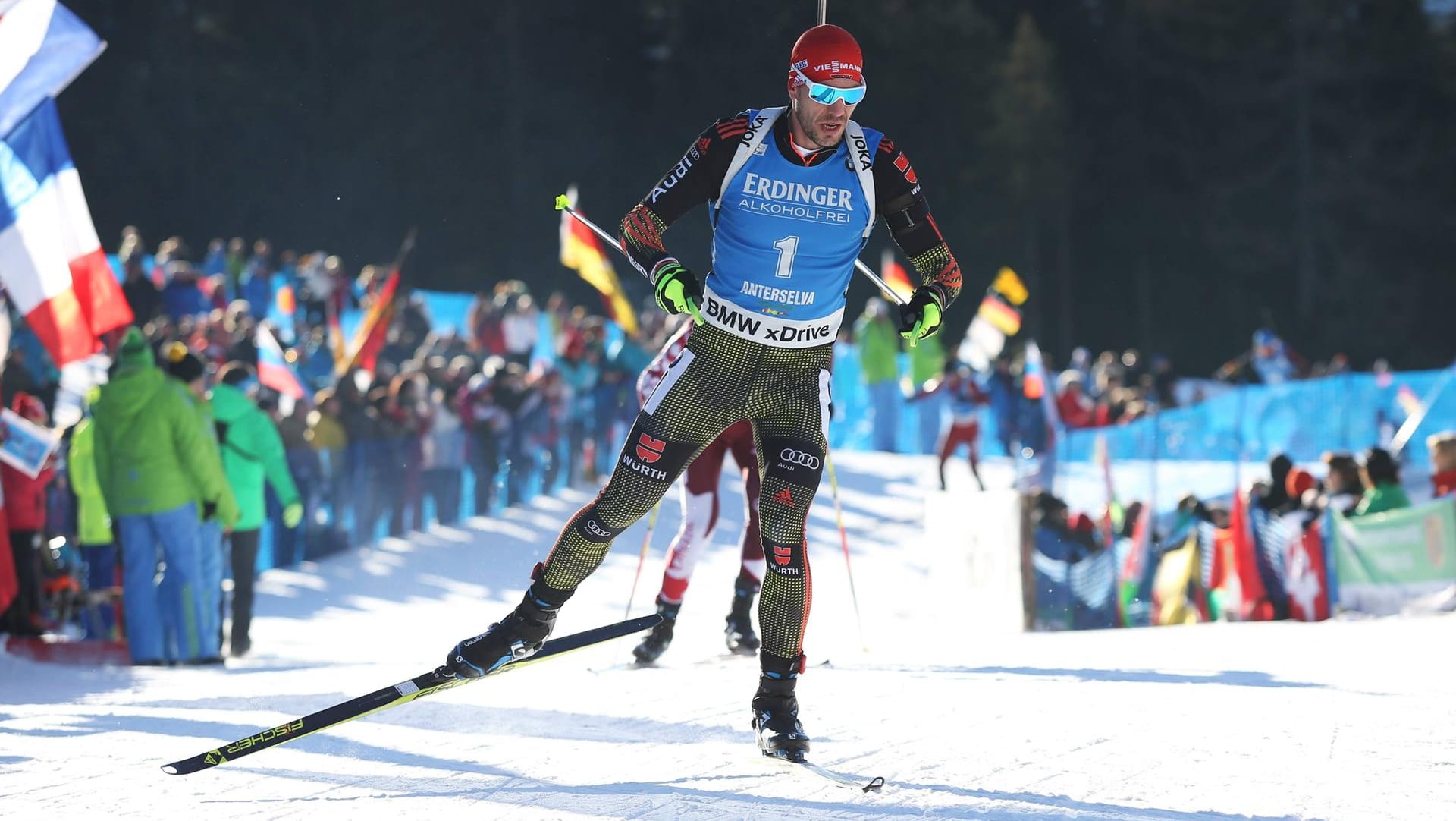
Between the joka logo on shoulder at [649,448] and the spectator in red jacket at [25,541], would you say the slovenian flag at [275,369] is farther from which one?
the joka logo on shoulder at [649,448]

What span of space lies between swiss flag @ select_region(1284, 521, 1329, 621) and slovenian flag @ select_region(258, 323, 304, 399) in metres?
7.48

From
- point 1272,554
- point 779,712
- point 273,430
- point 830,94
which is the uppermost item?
point 830,94

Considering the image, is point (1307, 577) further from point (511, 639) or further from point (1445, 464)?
point (511, 639)

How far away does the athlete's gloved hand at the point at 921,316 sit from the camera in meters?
5.55

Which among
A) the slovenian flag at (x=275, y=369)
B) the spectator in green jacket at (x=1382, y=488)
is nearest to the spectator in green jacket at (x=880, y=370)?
the slovenian flag at (x=275, y=369)

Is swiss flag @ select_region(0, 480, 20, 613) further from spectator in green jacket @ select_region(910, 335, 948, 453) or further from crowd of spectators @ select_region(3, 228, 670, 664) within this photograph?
spectator in green jacket @ select_region(910, 335, 948, 453)

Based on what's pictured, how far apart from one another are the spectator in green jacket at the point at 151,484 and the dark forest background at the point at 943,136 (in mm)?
19838

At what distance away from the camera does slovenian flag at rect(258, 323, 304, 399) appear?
44.3ft

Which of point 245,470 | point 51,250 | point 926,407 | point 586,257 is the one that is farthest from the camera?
point 926,407

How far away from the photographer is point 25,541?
9.90 m

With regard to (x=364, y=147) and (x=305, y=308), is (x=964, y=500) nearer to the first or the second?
(x=305, y=308)

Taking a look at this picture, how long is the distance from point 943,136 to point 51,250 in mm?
32974

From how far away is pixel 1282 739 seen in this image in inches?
223

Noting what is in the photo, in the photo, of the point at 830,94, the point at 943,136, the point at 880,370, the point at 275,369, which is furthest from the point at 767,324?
the point at 943,136
